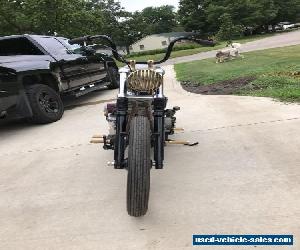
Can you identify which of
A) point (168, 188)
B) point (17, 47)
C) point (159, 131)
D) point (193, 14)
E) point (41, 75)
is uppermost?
A: point (193, 14)

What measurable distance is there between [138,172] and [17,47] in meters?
6.20

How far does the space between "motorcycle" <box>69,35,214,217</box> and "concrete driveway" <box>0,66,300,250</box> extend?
1.04ft

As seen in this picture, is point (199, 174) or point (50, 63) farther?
point (50, 63)

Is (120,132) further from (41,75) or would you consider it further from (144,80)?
(41,75)

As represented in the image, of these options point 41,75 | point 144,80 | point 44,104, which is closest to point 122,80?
point 144,80

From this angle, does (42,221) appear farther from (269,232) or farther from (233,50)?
(233,50)

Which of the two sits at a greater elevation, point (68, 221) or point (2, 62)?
point (2, 62)

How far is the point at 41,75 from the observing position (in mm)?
7895

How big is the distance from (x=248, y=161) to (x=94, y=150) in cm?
206

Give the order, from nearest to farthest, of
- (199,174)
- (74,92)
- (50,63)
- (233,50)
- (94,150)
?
1. (199,174)
2. (94,150)
3. (50,63)
4. (74,92)
5. (233,50)

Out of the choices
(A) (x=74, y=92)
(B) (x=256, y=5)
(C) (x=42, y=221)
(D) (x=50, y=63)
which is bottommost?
(C) (x=42, y=221)

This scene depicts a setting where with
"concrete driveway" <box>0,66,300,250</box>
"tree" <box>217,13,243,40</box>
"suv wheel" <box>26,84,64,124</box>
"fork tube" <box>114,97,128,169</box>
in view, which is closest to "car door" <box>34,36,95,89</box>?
"suv wheel" <box>26,84,64,124</box>

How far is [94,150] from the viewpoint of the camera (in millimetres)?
5777

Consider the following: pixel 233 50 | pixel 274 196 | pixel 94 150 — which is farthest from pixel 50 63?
pixel 233 50
